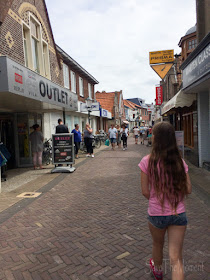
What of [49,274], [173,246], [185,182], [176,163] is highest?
[176,163]

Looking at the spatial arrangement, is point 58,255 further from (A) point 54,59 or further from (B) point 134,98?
(B) point 134,98

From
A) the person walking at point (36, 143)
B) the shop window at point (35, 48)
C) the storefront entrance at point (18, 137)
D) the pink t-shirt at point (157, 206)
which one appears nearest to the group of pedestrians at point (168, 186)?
the pink t-shirt at point (157, 206)

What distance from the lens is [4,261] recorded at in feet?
9.48

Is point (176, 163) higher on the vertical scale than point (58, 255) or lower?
higher

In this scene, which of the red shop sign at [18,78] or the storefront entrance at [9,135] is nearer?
the red shop sign at [18,78]

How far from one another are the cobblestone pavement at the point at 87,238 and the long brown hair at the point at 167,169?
3.76ft

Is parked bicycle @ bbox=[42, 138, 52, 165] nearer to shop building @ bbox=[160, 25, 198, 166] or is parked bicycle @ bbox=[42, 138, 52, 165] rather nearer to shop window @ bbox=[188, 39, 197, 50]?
shop building @ bbox=[160, 25, 198, 166]

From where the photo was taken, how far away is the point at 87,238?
342cm

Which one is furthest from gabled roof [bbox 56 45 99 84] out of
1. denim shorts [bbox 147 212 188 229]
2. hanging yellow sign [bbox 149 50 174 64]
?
denim shorts [bbox 147 212 188 229]

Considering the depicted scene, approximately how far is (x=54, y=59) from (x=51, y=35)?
3.92ft

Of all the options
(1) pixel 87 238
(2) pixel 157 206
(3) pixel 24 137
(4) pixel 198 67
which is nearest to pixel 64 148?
(3) pixel 24 137

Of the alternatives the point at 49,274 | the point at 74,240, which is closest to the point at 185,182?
the point at 49,274

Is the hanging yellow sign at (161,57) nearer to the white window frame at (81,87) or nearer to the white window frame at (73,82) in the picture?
the white window frame at (73,82)

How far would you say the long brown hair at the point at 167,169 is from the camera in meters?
1.97
